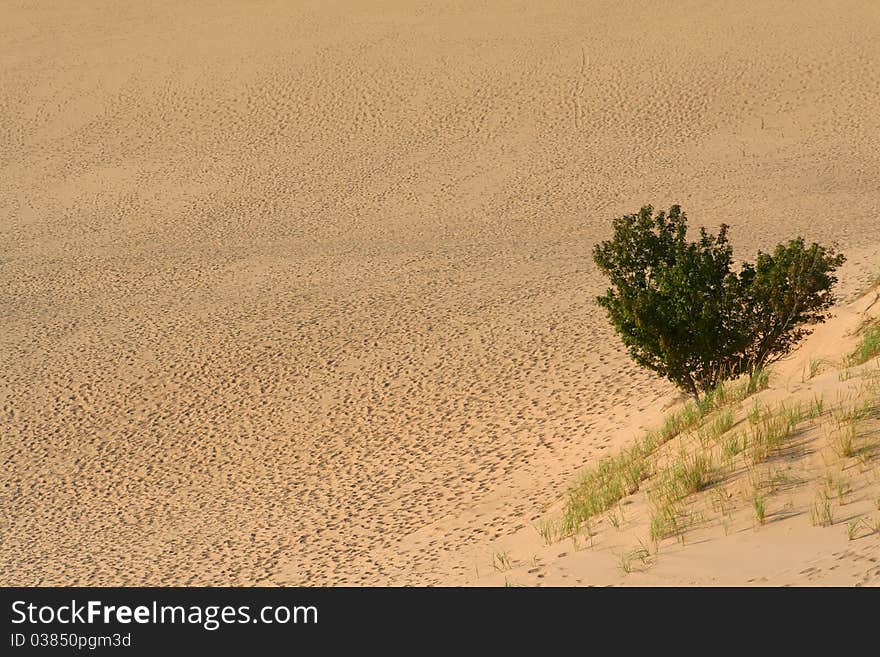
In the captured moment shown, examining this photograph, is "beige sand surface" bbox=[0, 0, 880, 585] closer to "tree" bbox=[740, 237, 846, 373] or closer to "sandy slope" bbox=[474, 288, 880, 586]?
"sandy slope" bbox=[474, 288, 880, 586]

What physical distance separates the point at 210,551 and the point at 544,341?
193 inches

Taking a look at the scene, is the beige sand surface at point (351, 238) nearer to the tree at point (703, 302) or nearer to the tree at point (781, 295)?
the tree at point (703, 302)

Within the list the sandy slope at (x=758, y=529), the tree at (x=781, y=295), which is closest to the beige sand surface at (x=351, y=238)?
the sandy slope at (x=758, y=529)

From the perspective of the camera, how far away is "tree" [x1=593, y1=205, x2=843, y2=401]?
9.19m

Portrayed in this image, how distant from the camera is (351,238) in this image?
1888cm

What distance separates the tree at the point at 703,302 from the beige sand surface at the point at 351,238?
3.05ft

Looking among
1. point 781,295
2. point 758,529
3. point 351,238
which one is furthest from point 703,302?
point 351,238

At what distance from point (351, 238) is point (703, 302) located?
10.3 metres

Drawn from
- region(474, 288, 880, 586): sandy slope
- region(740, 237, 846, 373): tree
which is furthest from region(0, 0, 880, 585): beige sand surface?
region(740, 237, 846, 373): tree

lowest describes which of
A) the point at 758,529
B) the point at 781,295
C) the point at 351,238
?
the point at 758,529

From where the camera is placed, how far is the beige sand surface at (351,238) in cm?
1000

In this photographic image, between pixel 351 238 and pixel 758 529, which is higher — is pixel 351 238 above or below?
above

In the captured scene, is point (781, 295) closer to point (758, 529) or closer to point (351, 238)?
point (758, 529)

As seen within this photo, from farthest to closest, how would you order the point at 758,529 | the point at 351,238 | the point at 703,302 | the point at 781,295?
the point at 351,238 < the point at 781,295 < the point at 703,302 < the point at 758,529
